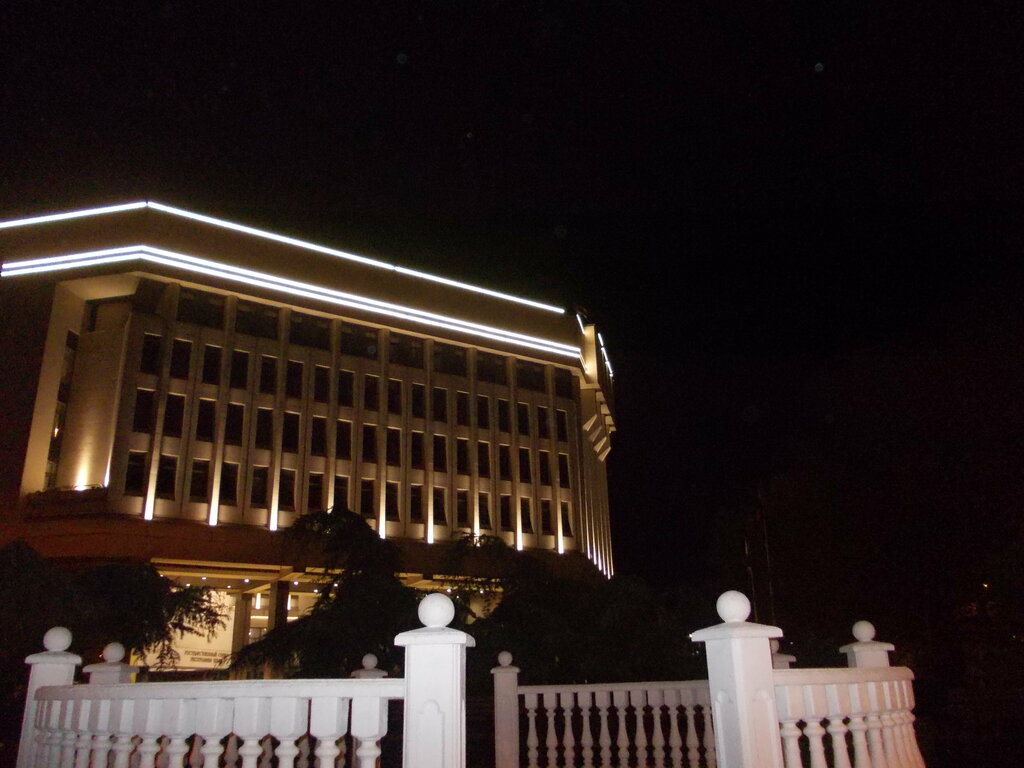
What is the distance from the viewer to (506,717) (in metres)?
6.66

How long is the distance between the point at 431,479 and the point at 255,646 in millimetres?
20667

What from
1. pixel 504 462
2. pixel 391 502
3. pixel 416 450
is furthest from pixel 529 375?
pixel 391 502

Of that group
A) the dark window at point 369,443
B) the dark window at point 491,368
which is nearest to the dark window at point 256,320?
the dark window at point 369,443

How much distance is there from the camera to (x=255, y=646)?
10695 mm

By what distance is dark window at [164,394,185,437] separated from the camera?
26000 millimetres

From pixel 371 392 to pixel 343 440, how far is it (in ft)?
8.15

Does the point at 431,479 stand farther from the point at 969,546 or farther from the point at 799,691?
the point at 799,691

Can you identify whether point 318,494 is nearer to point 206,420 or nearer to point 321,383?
point 321,383

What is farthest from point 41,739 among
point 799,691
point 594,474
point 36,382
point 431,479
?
point 594,474

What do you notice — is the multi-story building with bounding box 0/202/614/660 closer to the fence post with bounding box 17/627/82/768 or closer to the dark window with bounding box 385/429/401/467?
the dark window with bounding box 385/429/401/467

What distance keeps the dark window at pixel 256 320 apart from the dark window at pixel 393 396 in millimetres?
4891

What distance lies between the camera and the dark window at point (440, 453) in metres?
32.1

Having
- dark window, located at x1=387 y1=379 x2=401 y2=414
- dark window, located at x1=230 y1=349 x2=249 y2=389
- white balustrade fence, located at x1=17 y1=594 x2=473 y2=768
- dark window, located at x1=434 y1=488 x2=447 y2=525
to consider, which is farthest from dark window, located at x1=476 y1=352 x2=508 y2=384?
white balustrade fence, located at x1=17 y1=594 x2=473 y2=768

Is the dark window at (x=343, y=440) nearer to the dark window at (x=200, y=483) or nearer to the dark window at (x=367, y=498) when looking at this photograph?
the dark window at (x=367, y=498)
